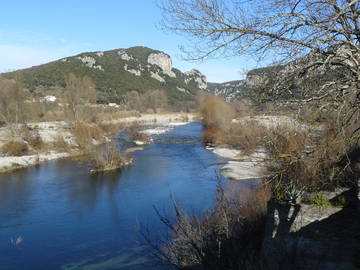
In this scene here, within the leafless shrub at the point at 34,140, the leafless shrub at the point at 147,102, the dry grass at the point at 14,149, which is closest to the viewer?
the dry grass at the point at 14,149

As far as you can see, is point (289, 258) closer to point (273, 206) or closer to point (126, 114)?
point (273, 206)

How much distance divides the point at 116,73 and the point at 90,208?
89.5 meters

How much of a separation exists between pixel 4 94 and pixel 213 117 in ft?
69.0

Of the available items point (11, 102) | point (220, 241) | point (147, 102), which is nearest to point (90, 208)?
point (220, 241)

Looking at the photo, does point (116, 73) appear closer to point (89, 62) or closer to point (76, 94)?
point (89, 62)

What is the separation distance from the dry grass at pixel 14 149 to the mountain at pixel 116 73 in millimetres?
44842

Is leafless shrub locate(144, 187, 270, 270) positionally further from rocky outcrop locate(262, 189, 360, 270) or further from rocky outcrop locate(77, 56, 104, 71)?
rocky outcrop locate(77, 56, 104, 71)

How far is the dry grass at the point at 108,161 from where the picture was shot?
18680 mm

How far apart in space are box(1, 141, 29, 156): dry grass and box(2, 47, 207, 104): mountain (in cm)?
4484

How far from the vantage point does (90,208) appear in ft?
40.8

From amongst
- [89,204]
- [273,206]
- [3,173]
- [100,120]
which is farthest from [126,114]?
[273,206]

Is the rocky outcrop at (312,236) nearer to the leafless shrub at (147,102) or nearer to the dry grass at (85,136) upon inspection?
the dry grass at (85,136)

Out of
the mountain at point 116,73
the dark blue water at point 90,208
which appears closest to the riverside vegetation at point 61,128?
the dark blue water at point 90,208

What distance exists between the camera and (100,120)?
121 feet
